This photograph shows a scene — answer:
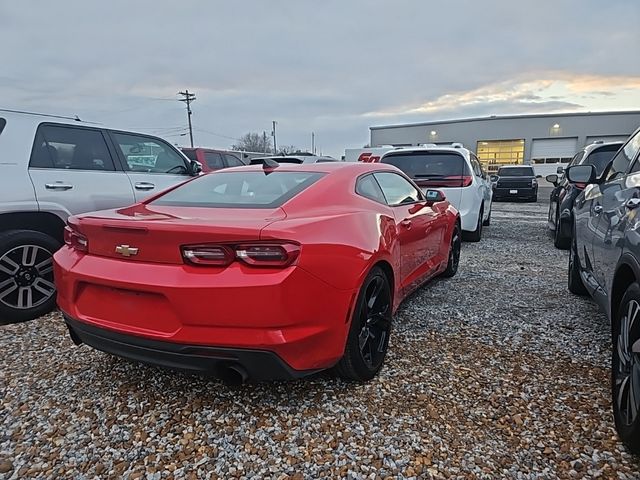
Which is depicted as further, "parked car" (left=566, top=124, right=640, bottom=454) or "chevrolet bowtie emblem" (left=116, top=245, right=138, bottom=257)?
A: "chevrolet bowtie emblem" (left=116, top=245, right=138, bottom=257)

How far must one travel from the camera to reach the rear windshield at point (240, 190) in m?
2.66

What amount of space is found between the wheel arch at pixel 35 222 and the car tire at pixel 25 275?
91mm

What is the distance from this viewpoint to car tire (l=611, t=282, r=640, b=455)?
1.92m

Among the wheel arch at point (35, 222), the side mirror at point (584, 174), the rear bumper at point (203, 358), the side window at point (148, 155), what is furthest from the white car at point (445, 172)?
the rear bumper at point (203, 358)

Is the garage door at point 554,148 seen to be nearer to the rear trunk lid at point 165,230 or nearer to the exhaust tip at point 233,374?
the rear trunk lid at point 165,230

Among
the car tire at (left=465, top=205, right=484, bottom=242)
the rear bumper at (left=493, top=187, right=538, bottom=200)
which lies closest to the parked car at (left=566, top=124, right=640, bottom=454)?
the car tire at (left=465, top=205, right=484, bottom=242)

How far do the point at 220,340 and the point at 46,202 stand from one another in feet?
8.78

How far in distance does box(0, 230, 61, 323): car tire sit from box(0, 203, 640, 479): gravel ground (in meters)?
0.18

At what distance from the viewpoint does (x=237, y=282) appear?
199cm

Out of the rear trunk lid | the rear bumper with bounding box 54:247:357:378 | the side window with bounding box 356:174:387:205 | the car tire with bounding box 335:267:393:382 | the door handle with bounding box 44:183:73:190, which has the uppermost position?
the door handle with bounding box 44:183:73:190

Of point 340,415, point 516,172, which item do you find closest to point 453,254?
point 340,415

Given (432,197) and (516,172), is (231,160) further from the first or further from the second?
(516,172)

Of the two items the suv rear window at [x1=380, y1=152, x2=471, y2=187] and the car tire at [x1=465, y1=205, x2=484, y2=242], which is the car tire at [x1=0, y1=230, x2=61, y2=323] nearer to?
the suv rear window at [x1=380, y1=152, x2=471, y2=187]

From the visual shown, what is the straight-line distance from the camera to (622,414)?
2.06 metres
